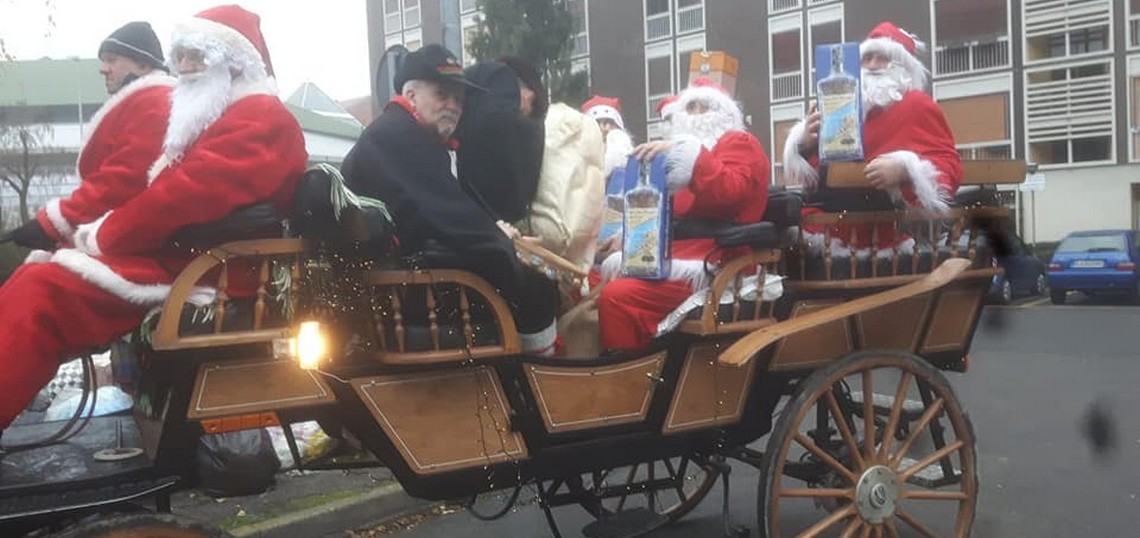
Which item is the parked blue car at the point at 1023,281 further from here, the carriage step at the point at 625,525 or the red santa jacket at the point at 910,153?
the carriage step at the point at 625,525

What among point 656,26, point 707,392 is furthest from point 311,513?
point 656,26

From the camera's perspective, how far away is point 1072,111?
76.1 feet

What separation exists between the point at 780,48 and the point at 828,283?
17953mm

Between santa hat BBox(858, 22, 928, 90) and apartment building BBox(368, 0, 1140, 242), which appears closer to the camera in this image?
santa hat BBox(858, 22, 928, 90)

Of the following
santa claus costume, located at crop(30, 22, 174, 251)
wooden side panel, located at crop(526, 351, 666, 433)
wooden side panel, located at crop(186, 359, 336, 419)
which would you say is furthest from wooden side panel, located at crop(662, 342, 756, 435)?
santa claus costume, located at crop(30, 22, 174, 251)

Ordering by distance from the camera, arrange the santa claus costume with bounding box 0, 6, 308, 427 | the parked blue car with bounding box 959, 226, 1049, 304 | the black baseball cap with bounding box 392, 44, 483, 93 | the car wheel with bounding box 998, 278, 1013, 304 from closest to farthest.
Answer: the santa claus costume with bounding box 0, 6, 308, 427
the black baseball cap with bounding box 392, 44, 483, 93
the parked blue car with bounding box 959, 226, 1049, 304
the car wheel with bounding box 998, 278, 1013, 304

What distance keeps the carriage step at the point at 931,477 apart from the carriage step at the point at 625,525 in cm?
99

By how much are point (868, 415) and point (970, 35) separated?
2164cm

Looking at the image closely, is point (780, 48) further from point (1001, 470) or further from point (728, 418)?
point (728, 418)

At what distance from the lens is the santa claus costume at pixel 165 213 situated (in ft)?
8.34

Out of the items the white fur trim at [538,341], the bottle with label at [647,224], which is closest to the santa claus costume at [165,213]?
the white fur trim at [538,341]

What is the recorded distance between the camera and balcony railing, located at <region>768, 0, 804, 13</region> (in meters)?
20.4

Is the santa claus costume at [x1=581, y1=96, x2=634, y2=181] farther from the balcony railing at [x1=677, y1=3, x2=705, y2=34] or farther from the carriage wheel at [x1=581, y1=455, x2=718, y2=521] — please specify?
the balcony railing at [x1=677, y1=3, x2=705, y2=34]

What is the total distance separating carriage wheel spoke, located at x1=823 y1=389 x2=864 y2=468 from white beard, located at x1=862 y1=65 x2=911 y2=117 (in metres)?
1.26
